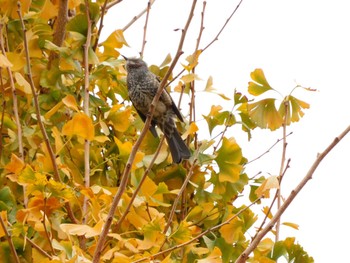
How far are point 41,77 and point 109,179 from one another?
1.16 feet

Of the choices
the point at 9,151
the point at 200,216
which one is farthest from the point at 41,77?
the point at 200,216

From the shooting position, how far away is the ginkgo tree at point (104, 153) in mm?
1873

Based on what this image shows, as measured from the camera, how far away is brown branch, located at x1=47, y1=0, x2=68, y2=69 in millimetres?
2312

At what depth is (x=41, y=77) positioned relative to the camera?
7.33ft

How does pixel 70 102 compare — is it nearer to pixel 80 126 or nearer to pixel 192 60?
pixel 80 126

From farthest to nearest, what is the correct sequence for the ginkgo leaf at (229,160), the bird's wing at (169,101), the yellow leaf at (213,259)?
the bird's wing at (169,101) → the ginkgo leaf at (229,160) → the yellow leaf at (213,259)

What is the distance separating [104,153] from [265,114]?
47 cm

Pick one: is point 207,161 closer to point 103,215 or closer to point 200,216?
point 200,216

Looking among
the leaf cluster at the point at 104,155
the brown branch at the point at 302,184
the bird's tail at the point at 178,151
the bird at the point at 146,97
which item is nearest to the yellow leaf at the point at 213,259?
the leaf cluster at the point at 104,155

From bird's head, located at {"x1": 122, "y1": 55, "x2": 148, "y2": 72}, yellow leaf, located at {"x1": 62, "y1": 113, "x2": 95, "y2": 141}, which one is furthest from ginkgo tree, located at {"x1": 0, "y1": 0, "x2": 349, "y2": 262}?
bird's head, located at {"x1": 122, "y1": 55, "x2": 148, "y2": 72}

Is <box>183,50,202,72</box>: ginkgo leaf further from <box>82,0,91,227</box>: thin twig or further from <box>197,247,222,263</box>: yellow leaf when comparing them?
<box>197,247,222,263</box>: yellow leaf

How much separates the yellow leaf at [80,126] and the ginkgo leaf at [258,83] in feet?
1.77

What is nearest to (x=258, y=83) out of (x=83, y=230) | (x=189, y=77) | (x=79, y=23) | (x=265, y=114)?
(x=265, y=114)

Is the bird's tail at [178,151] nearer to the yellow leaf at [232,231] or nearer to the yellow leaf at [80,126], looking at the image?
the yellow leaf at [232,231]
